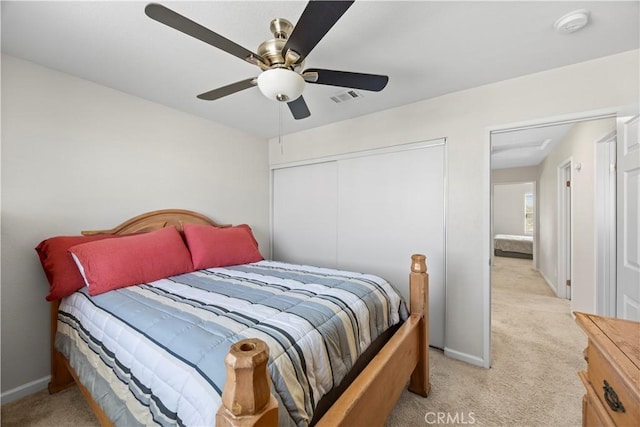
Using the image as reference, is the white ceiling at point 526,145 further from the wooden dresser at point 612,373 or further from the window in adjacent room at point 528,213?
the window in adjacent room at point 528,213

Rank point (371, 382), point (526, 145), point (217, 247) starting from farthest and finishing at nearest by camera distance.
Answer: point (526, 145), point (217, 247), point (371, 382)

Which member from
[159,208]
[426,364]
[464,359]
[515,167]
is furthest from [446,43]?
[515,167]

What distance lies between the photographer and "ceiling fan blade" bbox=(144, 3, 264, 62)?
98cm

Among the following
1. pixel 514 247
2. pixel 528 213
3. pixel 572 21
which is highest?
pixel 572 21

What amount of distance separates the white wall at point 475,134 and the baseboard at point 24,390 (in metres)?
3.22

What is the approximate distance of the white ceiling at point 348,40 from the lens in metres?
1.40

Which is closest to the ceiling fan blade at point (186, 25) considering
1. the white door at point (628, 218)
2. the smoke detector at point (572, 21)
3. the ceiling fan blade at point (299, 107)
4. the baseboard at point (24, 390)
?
the ceiling fan blade at point (299, 107)

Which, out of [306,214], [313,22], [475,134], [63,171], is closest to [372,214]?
[306,214]

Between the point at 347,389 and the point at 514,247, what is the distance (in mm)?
7799

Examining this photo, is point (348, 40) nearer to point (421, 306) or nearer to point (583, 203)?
point (421, 306)

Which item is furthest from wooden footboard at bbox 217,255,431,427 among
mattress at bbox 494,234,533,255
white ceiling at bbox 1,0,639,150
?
mattress at bbox 494,234,533,255

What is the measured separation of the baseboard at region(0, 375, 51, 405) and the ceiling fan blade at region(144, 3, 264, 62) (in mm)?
2568

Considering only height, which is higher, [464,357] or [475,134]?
[475,134]

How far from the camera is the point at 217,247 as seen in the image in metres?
2.39
